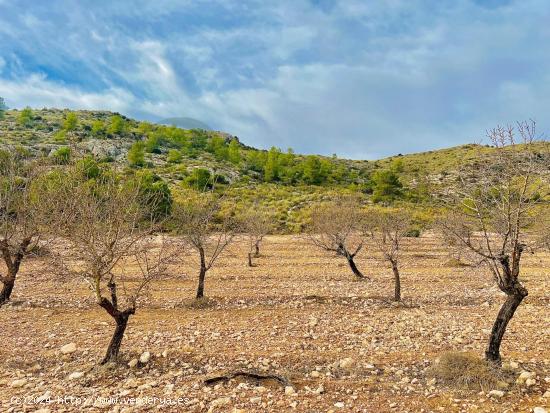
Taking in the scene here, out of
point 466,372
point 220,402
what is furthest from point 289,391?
point 466,372

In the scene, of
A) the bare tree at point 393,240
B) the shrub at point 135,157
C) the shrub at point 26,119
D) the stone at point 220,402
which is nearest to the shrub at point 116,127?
the shrub at point 26,119

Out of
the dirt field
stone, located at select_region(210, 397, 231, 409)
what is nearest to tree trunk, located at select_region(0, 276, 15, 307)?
the dirt field

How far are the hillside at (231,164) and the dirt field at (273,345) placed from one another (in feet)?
133

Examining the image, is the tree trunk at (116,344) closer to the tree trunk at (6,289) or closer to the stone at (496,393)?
the stone at (496,393)

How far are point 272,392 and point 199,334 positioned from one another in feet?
18.0

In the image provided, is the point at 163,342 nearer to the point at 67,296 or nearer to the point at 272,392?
the point at 272,392

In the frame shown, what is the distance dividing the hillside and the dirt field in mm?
40630

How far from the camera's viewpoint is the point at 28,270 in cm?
2862

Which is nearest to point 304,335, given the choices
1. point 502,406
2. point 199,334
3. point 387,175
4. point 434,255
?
point 199,334

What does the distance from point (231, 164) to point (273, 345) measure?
107627mm

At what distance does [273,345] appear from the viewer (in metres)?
12.9

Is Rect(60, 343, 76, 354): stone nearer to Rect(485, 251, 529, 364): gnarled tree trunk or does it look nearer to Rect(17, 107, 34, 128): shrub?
Rect(485, 251, 529, 364): gnarled tree trunk

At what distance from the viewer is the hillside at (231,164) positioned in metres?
82.1

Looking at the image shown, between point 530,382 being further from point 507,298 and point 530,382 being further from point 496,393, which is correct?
point 507,298
